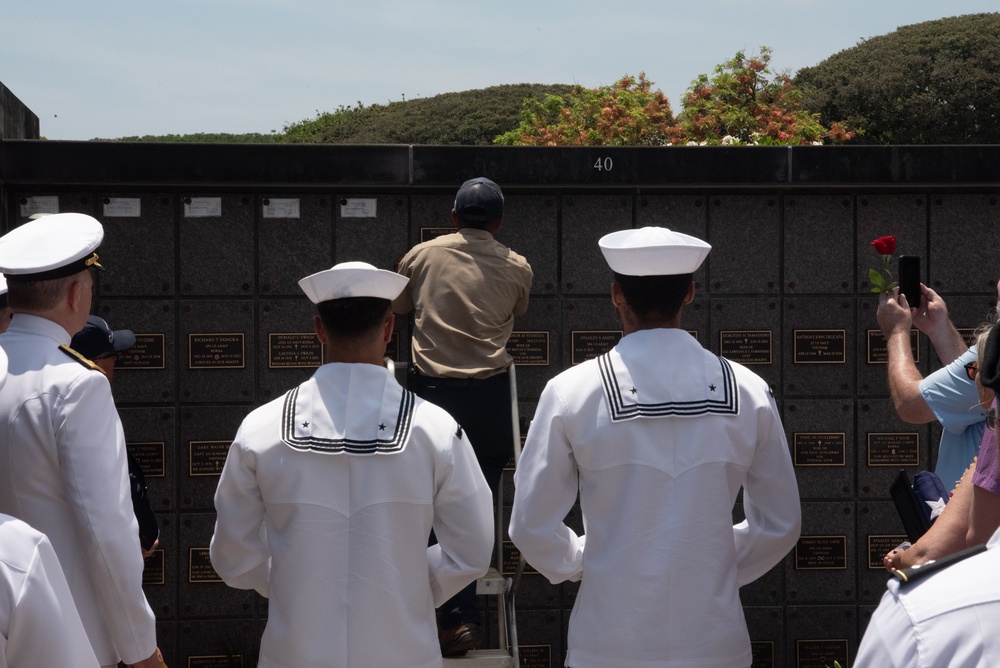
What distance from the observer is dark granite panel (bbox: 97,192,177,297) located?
598 cm

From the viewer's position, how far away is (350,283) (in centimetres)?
333

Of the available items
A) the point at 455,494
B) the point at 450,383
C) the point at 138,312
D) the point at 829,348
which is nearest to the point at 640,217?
the point at 829,348

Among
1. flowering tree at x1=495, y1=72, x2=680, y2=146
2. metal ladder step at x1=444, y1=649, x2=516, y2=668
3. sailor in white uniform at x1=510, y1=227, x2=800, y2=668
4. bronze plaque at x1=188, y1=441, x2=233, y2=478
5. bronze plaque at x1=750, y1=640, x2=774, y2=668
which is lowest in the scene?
bronze plaque at x1=750, y1=640, x2=774, y2=668

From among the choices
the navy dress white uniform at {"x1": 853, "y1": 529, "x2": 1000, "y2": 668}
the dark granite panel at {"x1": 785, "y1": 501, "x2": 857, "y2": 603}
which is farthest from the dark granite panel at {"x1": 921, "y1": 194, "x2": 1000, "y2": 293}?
the navy dress white uniform at {"x1": 853, "y1": 529, "x2": 1000, "y2": 668}

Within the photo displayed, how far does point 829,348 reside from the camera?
20.4 feet

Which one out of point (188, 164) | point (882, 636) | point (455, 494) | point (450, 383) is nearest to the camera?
point (882, 636)

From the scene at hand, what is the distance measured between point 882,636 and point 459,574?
6.67ft

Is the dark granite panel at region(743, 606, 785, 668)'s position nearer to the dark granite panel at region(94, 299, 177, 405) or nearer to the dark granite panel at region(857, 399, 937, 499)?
the dark granite panel at region(857, 399, 937, 499)

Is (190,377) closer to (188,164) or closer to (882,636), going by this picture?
(188,164)

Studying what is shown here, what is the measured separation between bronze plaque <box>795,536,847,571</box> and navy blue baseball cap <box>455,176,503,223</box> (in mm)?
2529

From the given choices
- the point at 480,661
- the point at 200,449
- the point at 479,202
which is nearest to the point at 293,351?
the point at 200,449

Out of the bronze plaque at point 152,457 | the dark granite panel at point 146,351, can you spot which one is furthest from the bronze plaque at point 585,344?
the bronze plaque at point 152,457

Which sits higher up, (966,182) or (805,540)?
(966,182)

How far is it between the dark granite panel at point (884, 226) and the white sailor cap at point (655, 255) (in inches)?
118
